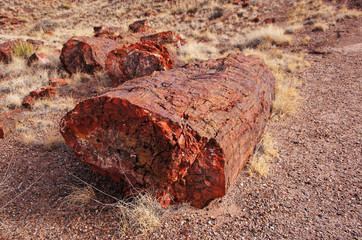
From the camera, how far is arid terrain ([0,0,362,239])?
2691 millimetres

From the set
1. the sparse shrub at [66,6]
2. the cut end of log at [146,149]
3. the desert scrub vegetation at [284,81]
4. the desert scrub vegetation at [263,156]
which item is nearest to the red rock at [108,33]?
the desert scrub vegetation at [284,81]

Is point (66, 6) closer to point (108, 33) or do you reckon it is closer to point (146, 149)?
point (108, 33)

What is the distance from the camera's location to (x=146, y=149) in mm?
2656

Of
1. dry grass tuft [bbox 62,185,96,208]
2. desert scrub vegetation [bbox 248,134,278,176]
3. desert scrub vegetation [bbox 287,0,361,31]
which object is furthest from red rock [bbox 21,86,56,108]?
desert scrub vegetation [bbox 287,0,361,31]

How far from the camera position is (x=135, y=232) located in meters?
2.64

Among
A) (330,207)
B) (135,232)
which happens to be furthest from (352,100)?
(135,232)

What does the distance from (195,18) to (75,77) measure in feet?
34.4

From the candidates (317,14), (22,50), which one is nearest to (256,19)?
(317,14)

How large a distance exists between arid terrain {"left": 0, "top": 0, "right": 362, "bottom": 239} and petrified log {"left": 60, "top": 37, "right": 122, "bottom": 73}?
1.01 ft

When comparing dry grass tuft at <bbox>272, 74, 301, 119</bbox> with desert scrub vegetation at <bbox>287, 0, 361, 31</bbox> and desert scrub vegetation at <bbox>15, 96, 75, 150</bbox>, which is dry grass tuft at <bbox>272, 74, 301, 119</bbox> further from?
desert scrub vegetation at <bbox>287, 0, 361, 31</bbox>

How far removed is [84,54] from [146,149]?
5747mm

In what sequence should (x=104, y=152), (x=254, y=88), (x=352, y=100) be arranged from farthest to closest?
1. (x=352, y=100)
2. (x=254, y=88)
3. (x=104, y=152)

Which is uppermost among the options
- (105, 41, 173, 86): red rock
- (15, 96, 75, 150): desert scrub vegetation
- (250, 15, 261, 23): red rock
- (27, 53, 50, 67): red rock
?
(105, 41, 173, 86): red rock

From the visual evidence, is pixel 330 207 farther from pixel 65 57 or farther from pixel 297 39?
pixel 297 39
